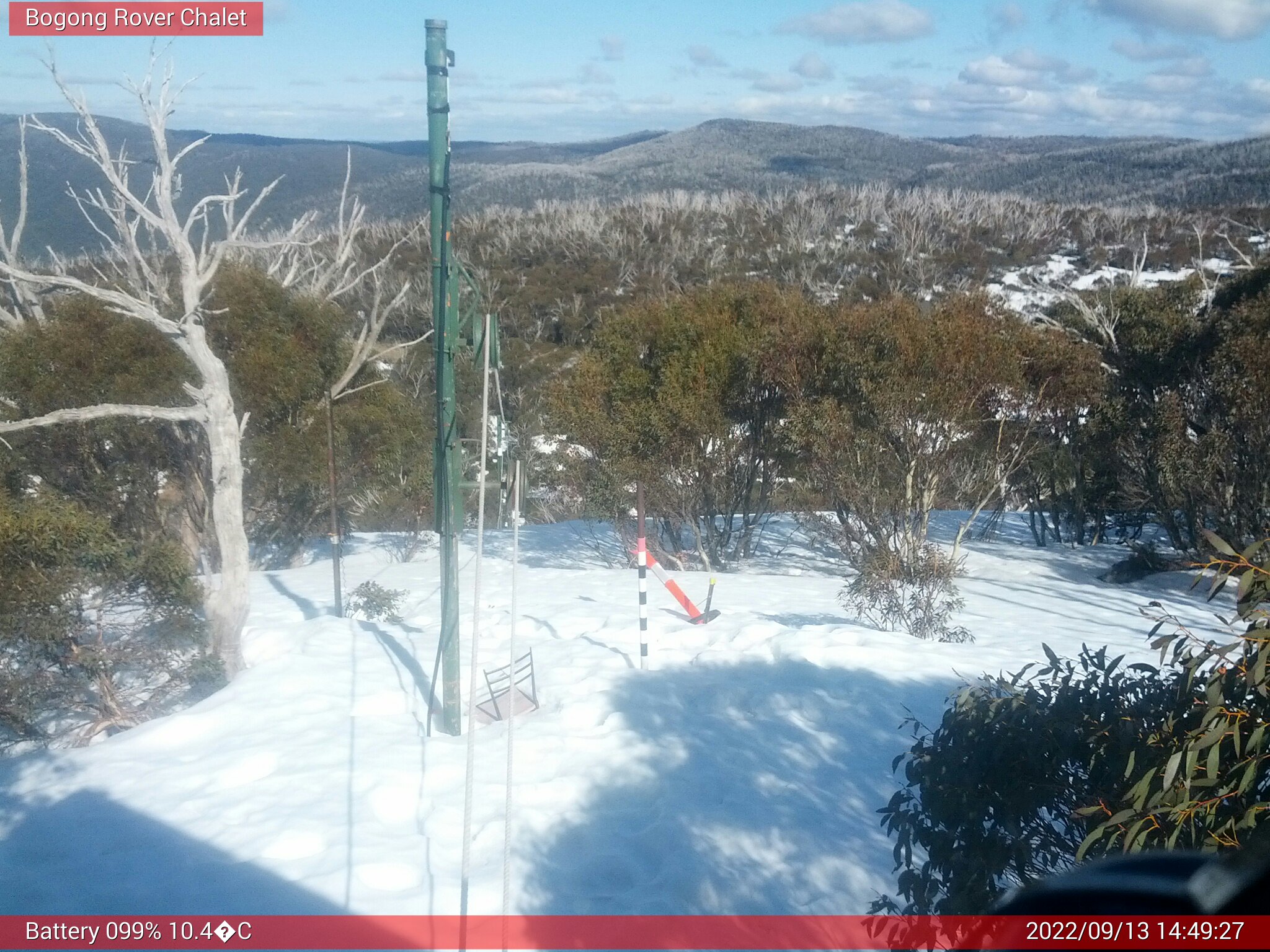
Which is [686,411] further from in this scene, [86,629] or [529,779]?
[529,779]

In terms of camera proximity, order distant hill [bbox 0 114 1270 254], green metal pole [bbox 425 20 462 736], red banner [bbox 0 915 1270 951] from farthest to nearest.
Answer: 1. distant hill [bbox 0 114 1270 254]
2. green metal pole [bbox 425 20 462 736]
3. red banner [bbox 0 915 1270 951]

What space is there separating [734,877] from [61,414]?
5876mm

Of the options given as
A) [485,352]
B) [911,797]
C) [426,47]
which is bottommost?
[911,797]

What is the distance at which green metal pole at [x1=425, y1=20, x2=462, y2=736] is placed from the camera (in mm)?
5512

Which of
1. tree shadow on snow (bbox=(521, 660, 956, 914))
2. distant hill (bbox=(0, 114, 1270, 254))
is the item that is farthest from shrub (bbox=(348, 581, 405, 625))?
distant hill (bbox=(0, 114, 1270, 254))

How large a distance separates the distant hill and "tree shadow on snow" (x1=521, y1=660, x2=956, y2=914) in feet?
13.7

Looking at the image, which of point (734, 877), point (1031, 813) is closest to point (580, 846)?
point (734, 877)

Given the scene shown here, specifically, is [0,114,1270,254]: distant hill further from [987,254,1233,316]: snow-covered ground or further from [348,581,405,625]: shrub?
[987,254,1233,316]: snow-covered ground

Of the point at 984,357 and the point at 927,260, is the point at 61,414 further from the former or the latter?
the point at 927,260

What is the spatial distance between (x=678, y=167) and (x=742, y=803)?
84.8 metres

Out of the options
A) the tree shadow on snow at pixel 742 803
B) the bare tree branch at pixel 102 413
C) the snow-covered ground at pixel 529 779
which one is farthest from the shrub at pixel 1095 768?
the bare tree branch at pixel 102 413

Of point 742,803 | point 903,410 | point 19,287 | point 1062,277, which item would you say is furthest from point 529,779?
point 1062,277

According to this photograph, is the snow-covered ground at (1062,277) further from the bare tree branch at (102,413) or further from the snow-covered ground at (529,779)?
the bare tree branch at (102,413)

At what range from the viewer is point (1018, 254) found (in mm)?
40688
